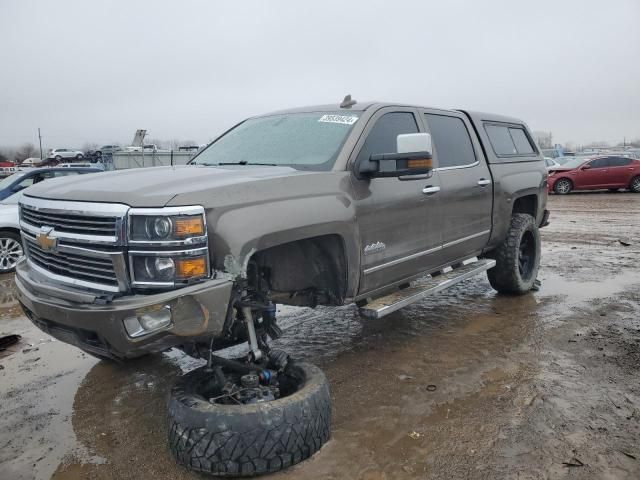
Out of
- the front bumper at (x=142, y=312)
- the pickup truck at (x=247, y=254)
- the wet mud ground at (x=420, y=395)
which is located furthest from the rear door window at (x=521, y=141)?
the front bumper at (x=142, y=312)

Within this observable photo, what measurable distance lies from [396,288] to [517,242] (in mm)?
2119

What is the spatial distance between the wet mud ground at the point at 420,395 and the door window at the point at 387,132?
5.44ft

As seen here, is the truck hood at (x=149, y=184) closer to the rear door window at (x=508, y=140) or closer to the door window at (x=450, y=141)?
the door window at (x=450, y=141)

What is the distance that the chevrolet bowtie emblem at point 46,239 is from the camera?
9.67ft

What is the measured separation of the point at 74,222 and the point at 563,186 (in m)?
20.9

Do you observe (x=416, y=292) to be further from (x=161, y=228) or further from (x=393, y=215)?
(x=161, y=228)

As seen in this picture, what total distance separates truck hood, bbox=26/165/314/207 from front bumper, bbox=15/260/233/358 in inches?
17.8

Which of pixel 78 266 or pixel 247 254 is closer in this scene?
pixel 247 254

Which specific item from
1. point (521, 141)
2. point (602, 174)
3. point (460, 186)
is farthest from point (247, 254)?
point (602, 174)

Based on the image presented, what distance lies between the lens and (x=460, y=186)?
4746 millimetres

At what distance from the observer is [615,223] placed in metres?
12.0

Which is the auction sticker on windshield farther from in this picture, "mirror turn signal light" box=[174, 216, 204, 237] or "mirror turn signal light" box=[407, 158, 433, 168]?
"mirror turn signal light" box=[174, 216, 204, 237]

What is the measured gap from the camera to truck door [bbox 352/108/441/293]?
12.0 feet

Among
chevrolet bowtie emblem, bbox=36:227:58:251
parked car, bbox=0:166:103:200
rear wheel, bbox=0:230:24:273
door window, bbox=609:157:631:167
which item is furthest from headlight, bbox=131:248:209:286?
door window, bbox=609:157:631:167
